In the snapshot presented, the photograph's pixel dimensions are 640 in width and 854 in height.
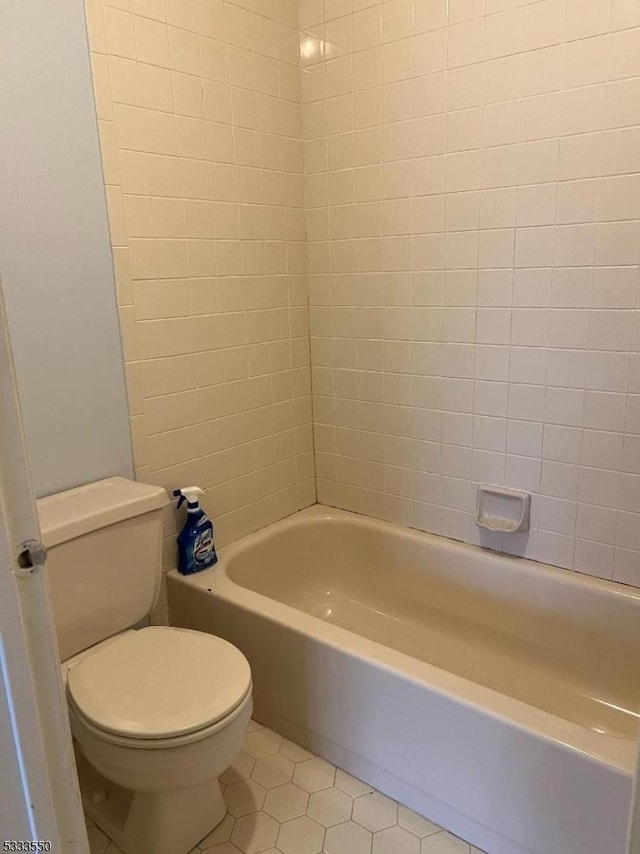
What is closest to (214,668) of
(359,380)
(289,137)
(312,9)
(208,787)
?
(208,787)

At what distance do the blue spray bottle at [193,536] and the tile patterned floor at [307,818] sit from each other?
57 centimetres

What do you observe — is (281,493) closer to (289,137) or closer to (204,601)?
(204,601)

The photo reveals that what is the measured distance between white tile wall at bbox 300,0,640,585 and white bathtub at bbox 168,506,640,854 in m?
0.14

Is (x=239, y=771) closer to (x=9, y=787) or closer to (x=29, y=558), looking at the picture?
(x=9, y=787)

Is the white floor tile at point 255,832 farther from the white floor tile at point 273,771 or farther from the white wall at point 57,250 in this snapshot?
the white wall at point 57,250

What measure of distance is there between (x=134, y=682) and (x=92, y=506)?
1.40 feet

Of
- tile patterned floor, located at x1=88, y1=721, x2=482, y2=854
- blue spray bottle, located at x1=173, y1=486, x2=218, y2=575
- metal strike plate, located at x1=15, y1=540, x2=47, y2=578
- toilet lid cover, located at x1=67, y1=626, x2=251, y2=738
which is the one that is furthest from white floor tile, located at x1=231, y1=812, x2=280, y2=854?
metal strike plate, located at x1=15, y1=540, x2=47, y2=578

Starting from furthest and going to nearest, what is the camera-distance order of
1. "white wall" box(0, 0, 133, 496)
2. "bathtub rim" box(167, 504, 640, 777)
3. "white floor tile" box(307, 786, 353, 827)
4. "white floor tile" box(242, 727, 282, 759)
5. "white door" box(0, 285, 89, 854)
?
"white floor tile" box(242, 727, 282, 759), "white floor tile" box(307, 786, 353, 827), "white wall" box(0, 0, 133, 496), "bathtub rim" box(167, 504, 640, 777), "white door" box(0, 285, 89, 854)

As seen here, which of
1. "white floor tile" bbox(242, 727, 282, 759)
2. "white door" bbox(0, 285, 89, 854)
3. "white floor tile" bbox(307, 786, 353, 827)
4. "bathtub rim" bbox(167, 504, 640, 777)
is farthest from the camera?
"white floor tile" bbox(242, 727, 282, 759)

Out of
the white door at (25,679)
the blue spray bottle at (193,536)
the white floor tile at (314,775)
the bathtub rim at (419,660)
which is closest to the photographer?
the white door at (25,679)

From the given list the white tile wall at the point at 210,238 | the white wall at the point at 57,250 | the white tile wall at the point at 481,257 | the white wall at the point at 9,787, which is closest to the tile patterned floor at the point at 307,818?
the white tile wall at the point at 210,238

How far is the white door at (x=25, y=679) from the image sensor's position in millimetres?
564

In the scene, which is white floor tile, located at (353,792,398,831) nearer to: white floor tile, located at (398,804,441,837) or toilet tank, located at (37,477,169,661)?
white floor tile, located at (398,804,441,837)

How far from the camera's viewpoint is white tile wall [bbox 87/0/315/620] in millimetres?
1688
